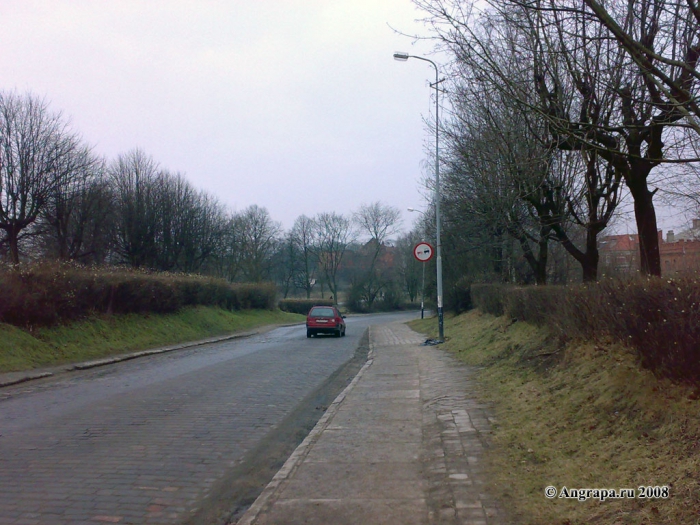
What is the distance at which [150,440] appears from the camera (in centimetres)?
738

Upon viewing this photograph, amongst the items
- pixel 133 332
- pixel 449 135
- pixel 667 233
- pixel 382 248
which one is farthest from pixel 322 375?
pixel 382 248

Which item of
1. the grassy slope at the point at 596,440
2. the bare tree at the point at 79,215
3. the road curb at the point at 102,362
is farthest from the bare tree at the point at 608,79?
the bare tree at the point at 79,215

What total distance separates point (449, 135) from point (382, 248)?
6403 centimetres

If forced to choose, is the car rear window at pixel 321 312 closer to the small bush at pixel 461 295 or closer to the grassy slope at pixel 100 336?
the grassy slope at pixel 100 336

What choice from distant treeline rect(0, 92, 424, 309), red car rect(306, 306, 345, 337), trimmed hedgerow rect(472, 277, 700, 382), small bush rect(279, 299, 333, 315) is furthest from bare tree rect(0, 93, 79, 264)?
small bush rect(279, 299, 333, 315)

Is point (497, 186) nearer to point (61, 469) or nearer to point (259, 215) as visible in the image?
point (61, 469)

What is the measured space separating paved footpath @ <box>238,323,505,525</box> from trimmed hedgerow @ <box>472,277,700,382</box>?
1.99 meters

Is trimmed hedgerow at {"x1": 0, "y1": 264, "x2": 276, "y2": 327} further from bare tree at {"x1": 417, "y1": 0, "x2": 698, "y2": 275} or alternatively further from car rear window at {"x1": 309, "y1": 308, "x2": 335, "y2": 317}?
bare tree at {"x1": 417, "y1": 0, "x2": 698, "y2": 275}

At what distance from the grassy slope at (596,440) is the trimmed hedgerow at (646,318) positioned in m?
0.22

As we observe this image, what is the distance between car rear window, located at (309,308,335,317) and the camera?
2878cm

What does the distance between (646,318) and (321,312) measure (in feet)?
77.0

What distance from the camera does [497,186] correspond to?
1488 centimetres

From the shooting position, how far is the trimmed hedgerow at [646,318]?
515 centimetres

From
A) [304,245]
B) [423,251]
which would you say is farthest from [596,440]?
[304,245]
